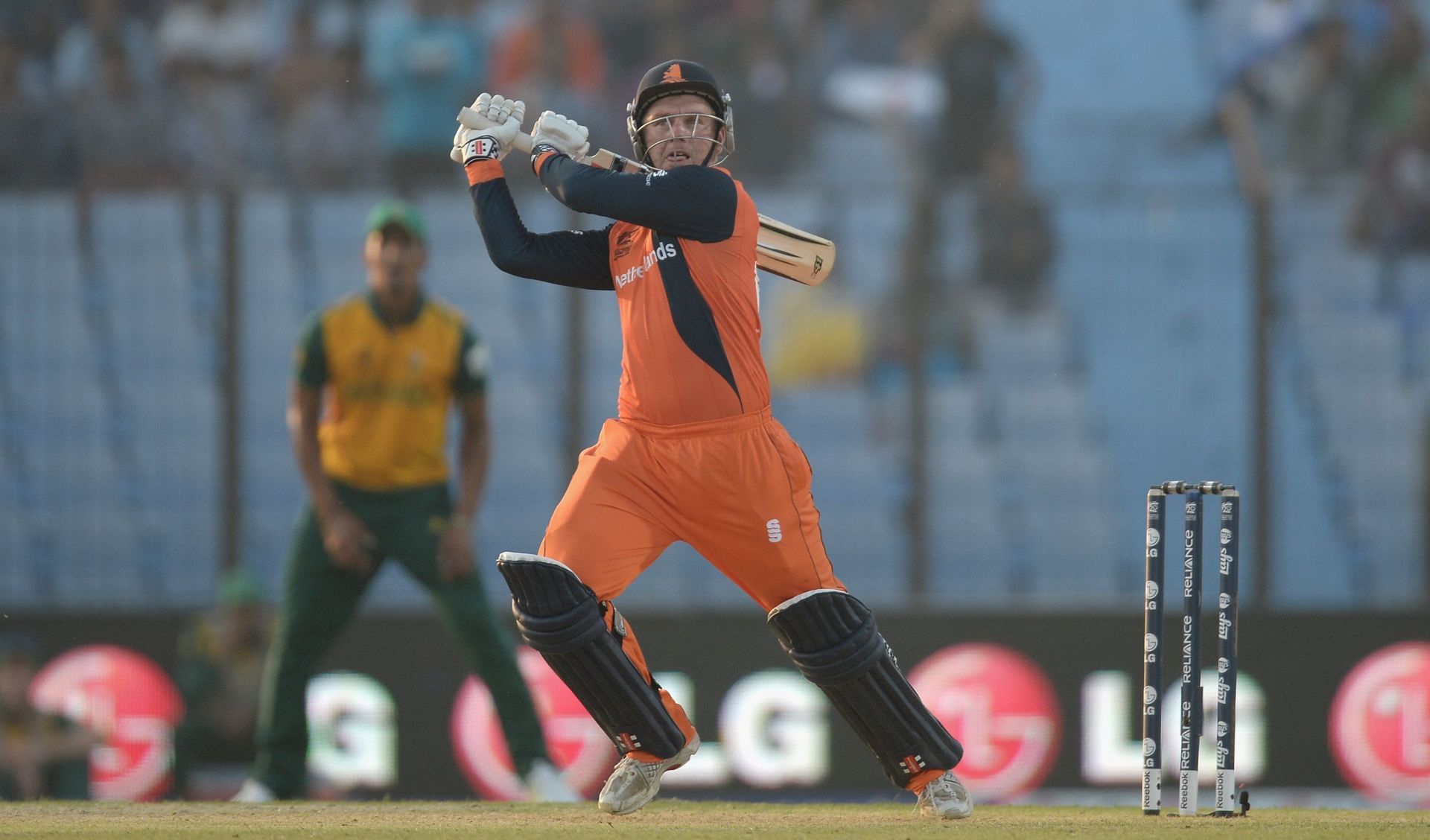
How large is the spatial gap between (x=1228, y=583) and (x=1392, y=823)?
0.77m

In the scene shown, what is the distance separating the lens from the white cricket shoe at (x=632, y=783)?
492 centimetres

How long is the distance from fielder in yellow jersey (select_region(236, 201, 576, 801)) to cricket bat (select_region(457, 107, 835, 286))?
5.31 feet

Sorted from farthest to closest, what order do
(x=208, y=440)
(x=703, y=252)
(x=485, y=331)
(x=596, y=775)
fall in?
(x=485, y=331) < (x=208, y=440) < (x=596, y=775) < (x=703, y=252)

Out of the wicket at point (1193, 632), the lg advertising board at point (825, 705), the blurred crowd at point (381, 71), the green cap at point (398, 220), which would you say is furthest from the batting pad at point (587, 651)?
the blurred crowd at point (381, 71)

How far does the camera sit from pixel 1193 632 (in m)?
4.72

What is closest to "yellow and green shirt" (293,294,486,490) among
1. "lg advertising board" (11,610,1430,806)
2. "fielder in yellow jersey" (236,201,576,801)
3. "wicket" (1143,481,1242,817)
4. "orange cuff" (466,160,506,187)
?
"fielder in yellow jersey" (236,201,576,801)

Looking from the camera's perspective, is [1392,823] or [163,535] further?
[163,535]

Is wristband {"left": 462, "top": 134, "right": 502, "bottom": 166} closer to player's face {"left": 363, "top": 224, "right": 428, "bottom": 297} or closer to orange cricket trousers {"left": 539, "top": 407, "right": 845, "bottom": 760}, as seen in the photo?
orange cricket trousers {"left": 539, "top": 407, "right": 845, "bottom": 760}

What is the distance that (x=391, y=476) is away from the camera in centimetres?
655

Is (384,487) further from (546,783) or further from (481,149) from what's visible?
(481,149)

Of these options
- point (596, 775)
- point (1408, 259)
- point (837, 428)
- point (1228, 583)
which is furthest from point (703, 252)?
point (1408, 259)

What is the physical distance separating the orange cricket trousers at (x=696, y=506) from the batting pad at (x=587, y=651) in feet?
0.23

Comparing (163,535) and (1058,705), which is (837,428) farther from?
(163,535)

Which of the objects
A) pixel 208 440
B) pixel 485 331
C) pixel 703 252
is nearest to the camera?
pixel 703 252
